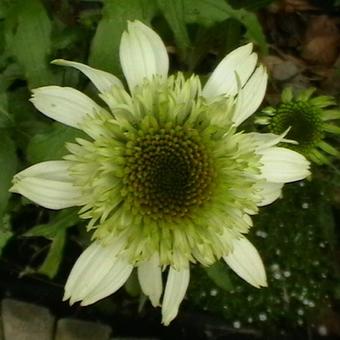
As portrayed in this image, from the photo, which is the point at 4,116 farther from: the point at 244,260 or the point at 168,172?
the point at 244,260

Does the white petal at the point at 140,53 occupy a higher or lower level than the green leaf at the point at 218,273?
→ higher

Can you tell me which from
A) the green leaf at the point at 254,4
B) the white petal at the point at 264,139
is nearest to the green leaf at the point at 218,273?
the white petal at the point at 264,139

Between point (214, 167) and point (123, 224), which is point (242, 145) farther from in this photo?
point (123, 224)

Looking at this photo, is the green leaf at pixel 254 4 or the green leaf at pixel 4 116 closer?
the green leaf at pixel 4 116

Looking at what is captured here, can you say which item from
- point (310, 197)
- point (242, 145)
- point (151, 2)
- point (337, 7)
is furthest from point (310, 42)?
point (242, 145)

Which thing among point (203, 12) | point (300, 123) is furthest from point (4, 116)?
point (300, 123)

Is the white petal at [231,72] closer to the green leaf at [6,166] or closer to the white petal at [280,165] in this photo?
the white petal at [280,165]

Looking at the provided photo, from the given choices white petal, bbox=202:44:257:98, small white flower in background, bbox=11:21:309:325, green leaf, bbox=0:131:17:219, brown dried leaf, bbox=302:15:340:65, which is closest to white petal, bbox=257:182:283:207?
small white flower in background, bbox=11:21:309:325
